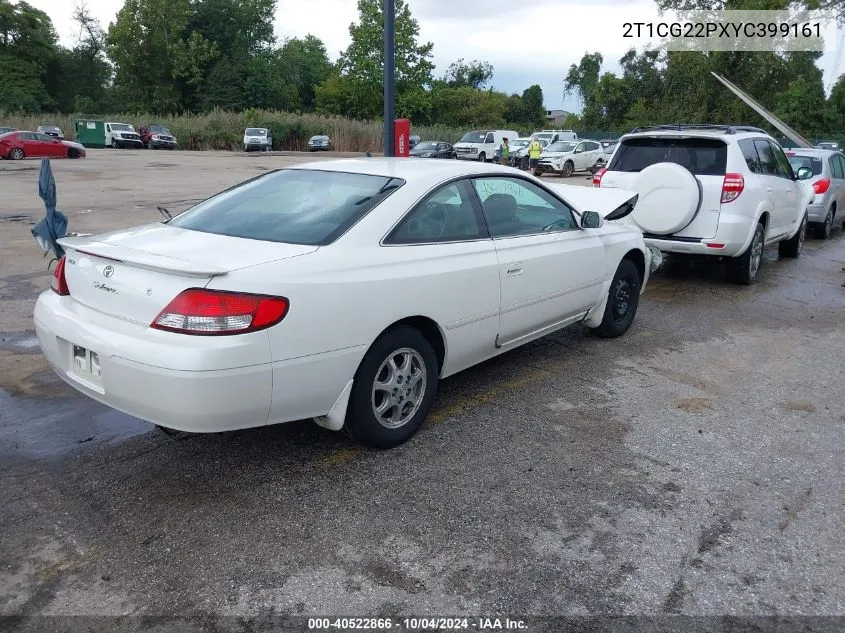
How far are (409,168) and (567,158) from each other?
88.5 ft

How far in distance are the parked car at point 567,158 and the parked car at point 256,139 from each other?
78.9 feet

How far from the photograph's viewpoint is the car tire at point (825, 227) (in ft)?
42.4

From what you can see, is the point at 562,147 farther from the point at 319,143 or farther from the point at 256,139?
the point at 256,139

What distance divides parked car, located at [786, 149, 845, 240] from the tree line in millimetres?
42572

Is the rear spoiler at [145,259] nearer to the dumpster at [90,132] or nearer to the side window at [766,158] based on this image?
the side window at [766,158]

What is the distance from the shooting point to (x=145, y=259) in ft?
11.2

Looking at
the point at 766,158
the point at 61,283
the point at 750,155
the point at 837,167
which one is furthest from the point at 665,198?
the point at 837,167

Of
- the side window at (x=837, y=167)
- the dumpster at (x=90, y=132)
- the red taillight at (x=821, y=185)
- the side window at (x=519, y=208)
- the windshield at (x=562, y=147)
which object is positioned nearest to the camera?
the side window at (x=519, y=208)

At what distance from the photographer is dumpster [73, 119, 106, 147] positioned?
47500 mm

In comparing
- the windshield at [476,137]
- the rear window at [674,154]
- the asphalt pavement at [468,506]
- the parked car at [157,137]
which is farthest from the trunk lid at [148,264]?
the parked car at [157,137]

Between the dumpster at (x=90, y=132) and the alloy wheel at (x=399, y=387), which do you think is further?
the dumpster at (x=90, y=132)

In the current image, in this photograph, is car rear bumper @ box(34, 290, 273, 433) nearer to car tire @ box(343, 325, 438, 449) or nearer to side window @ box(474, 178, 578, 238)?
car tire @ box(343, 325, 438, 449)

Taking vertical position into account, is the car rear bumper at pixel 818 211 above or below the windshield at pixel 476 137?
below

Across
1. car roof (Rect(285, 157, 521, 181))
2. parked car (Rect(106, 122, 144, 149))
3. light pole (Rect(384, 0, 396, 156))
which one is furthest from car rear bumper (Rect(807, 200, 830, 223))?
parked car (Rect(106, 122, 144, 149))
